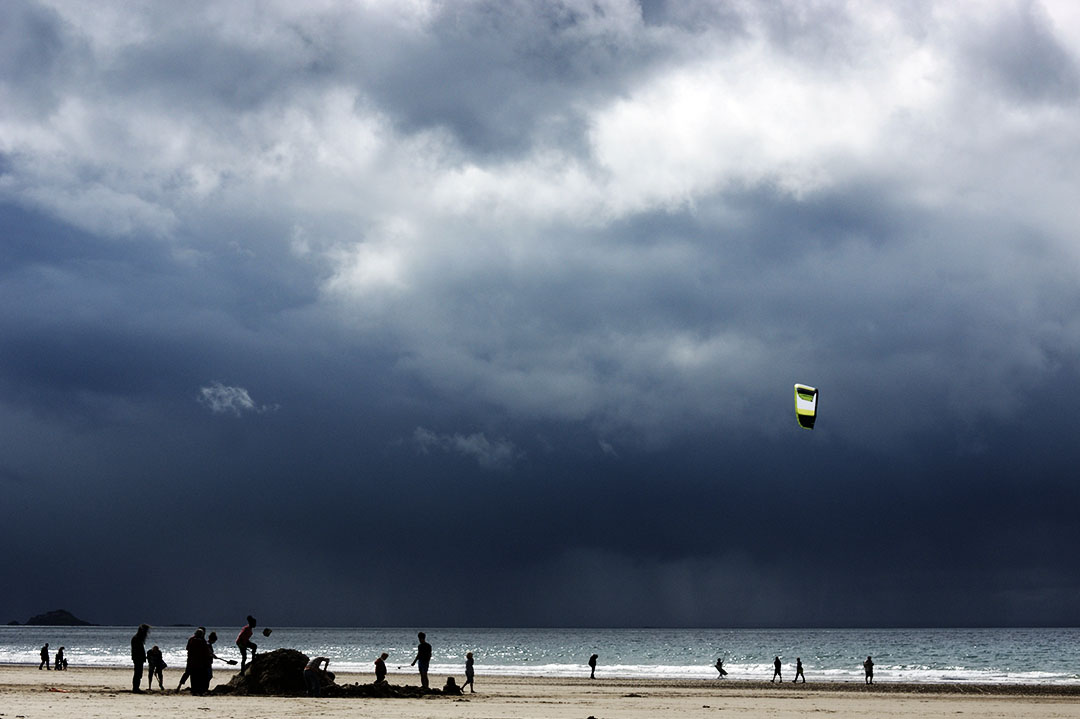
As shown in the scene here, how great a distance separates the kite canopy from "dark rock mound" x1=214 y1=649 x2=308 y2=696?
17.0 metres

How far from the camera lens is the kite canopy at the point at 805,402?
31484mm

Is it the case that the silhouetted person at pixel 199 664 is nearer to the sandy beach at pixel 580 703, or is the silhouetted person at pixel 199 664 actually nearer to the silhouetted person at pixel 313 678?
the sandy beach at pixel 580 703

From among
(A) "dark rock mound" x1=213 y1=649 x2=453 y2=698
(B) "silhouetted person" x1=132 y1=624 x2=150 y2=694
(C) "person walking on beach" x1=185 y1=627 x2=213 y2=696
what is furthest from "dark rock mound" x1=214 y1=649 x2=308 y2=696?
(B) "silhouetted person" x1=132 y1=624 x2=150 y2=694

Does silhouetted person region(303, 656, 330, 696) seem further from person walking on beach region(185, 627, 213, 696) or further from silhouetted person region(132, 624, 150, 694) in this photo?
silhouetted person region(132, 624, 150, 694)

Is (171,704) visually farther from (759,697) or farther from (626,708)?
(759,697)

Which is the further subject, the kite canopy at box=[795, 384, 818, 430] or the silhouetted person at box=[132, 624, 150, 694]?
the kite canopy at box=[795, 384, 818, 430]

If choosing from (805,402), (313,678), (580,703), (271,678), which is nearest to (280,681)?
(271,678)

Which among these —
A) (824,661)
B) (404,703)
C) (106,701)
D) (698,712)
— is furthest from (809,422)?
(824,661)

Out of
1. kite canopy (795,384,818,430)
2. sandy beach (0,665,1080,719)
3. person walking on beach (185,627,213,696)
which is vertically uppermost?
kite canopy (795,384,818,430)

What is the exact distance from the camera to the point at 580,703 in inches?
1027

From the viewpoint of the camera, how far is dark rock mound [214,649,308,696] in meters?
22.9

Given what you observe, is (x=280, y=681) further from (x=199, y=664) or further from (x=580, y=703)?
(x=580, y=703)

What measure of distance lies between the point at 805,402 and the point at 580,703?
12.5 m

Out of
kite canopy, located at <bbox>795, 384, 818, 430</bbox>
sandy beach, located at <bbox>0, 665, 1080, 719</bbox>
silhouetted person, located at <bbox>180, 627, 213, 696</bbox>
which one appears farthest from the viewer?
kite canopy, located at <bbox>795, 384, 818, 430</bbox>
